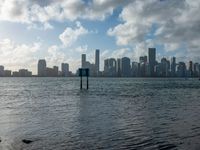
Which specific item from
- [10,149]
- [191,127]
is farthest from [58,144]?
[191,127]

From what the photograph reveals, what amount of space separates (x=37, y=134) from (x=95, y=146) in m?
5.37

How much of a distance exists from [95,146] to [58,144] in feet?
7.32

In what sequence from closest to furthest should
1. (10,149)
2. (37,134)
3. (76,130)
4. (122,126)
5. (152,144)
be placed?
(10,149)
(152,144)
(37,134)
(76,130)
(122,126)

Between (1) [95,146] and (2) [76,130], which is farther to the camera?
(2) [76,130]

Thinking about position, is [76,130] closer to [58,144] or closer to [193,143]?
[58,144]

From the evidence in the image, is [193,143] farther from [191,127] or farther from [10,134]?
[10,134]

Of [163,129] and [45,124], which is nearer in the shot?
[163,129]

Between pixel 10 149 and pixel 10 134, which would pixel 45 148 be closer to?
pixel 10 149

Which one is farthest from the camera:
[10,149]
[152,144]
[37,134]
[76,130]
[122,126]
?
[122,126]

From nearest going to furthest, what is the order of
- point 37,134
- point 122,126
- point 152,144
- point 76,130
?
point 152,144
point 37,134
point 76,130
point 122,126

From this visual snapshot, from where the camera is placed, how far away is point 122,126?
2555 cm

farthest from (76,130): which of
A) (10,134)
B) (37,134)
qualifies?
(10,134)

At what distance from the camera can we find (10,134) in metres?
22.1

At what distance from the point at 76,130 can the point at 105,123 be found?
3.90m
